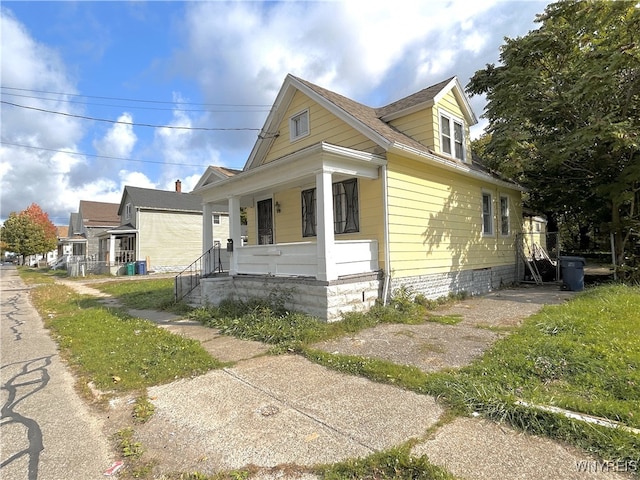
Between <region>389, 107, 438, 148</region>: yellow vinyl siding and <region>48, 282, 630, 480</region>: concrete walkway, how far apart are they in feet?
26.1

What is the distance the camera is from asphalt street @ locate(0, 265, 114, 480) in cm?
280

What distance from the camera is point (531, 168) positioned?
12.7m

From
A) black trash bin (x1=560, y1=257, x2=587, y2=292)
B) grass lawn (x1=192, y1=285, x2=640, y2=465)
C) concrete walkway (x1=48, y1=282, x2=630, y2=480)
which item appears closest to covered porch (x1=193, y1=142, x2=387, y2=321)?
grass lawn (x1=192, y1=285, x2=640, y2=465)

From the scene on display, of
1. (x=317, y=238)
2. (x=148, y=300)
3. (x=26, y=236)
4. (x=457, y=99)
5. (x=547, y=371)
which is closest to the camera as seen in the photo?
(x=547, y=371)

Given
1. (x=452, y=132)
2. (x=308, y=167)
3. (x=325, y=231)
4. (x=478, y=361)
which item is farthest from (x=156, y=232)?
(x=478, y=361)

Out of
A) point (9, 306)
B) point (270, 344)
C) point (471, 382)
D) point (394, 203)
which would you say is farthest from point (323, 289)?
point (9, 306)

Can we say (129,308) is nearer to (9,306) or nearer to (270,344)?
(9,306)

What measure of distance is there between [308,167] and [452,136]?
19.1 feet

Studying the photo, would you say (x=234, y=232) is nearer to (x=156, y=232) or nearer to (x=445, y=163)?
(x=445, y=163)

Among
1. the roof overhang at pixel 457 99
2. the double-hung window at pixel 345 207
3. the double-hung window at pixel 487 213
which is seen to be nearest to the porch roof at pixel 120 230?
the double-hung window at pixel 345 207

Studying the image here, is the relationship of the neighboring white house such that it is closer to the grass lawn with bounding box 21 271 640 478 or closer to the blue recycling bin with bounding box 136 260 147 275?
the blue recycling bin with bounding box 136 260 147 275

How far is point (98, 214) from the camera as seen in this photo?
37500mm

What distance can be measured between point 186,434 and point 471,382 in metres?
2.91

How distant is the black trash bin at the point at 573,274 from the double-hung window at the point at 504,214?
2.45 metres
